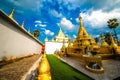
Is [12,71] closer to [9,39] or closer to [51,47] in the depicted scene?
[9,39]

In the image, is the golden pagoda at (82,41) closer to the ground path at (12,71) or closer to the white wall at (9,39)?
the white wall at (9,39)

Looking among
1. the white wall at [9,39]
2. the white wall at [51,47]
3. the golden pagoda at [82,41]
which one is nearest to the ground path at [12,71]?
the white wall at [9,39]

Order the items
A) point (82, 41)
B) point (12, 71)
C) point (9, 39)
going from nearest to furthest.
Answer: point (12, 71) < point (9, 39) < point (82, 41)

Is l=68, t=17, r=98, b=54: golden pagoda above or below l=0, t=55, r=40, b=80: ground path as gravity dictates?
above

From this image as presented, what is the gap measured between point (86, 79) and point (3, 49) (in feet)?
21.3

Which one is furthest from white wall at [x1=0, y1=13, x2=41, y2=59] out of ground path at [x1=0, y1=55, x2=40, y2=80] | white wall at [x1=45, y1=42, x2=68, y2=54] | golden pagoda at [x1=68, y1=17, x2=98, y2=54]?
white wall at [x1=45, y1=42, x2=68, y2=54]

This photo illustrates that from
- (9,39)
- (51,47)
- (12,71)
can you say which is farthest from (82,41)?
(51,47)

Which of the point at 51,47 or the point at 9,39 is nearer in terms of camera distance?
the point at 9,39

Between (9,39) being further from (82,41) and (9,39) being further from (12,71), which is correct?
(82,41)

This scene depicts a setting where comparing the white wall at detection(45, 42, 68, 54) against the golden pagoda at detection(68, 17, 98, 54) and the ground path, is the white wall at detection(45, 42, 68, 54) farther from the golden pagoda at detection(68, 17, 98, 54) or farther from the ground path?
the ground path

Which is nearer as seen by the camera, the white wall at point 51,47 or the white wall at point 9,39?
the white wall at point 9,39

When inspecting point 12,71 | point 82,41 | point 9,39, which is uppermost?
point 82,41

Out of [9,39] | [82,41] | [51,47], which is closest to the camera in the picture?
[9,39]

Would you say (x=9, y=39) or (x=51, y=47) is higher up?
(x=51, y=47)
